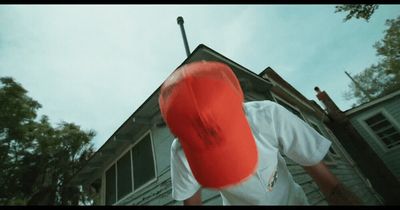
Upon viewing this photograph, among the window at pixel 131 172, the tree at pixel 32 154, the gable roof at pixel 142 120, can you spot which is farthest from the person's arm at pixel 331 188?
the tree at pixel 32 154

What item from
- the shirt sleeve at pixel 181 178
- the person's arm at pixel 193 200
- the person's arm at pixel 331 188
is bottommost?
the person's arm at pixel 331 188

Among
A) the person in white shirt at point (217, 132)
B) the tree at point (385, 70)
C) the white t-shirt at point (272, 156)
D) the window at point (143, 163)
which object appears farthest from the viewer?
the tree at point (385, 70)

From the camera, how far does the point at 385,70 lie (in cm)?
3106

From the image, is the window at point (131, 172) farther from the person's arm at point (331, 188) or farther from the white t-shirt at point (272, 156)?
the person's arm at point (331, 188)

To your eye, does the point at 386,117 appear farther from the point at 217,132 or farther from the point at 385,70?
the point at 385,70

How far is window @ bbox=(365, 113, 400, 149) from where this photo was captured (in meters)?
11.8

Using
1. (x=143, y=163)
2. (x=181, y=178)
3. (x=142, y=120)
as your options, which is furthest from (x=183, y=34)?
(x=181, y=178)

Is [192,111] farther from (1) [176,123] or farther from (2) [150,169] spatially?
(2) [150,169]

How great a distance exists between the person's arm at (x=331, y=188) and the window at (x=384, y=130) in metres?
14.3

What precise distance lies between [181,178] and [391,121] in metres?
14.9

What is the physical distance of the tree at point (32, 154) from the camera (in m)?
17.1

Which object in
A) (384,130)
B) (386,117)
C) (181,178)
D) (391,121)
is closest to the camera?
(181,178)

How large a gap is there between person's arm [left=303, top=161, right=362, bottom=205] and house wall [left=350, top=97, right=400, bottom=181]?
13883 millimetres

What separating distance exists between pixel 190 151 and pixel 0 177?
2304 centimetres
